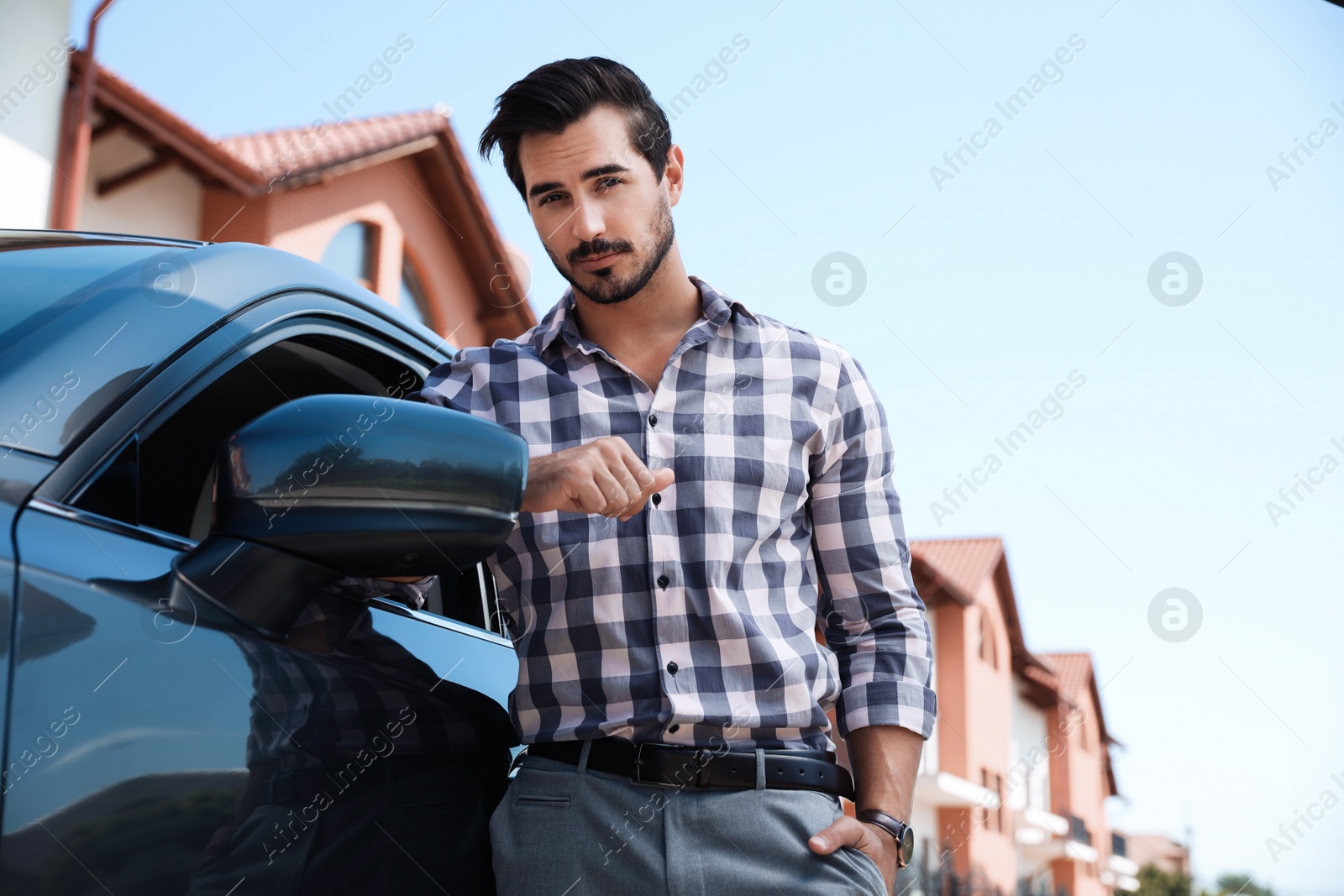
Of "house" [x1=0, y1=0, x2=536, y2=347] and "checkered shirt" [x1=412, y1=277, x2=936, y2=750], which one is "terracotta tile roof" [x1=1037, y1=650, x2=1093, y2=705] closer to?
"house" [x1=0, y1=0, x2=536, y2=347]

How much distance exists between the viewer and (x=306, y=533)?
117 cm

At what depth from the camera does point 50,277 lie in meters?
1.39

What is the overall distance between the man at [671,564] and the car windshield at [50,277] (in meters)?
0.49

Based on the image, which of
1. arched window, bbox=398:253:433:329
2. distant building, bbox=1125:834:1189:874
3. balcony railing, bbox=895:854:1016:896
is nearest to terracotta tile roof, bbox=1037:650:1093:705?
balcony railing, bbox=895:854:1016:896

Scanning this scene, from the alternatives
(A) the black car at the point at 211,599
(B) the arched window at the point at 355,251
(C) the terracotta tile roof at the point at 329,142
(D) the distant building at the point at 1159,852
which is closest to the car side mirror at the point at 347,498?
(A) the black car at the point at 211,599

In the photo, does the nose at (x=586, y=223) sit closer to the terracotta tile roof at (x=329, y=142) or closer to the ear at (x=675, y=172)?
the ear at (x=675, y=172)

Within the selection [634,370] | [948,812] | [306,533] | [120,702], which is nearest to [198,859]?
[120,702]

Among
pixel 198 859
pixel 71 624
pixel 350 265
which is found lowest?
pixel 350 265

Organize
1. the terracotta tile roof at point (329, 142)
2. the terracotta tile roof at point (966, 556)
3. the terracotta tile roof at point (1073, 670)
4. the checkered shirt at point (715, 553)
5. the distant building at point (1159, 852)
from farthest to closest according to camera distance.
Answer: the distant building at point (1159, 852), the terracotta tile roof at point (1073, 670), the terracotta tile roof at point (966, 556), the terracotta tile roof at point (329, 142), the checkered shirt at point (715, 553)

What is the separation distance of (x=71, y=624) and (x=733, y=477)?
38.2 inches

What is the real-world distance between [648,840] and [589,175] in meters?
1.06

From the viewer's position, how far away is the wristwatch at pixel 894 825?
183 cm

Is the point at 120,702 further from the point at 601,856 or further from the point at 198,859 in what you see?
the point at 601,856

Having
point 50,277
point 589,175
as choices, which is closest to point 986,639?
point 589,175
